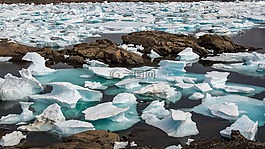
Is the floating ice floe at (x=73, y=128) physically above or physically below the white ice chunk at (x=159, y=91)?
above

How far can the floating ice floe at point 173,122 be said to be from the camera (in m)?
3.86

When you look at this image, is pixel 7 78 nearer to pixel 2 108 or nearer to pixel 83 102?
pixel 2 108

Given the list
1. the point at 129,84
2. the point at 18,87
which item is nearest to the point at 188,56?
the point at 129,84

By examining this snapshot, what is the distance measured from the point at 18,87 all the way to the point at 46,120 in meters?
1.30

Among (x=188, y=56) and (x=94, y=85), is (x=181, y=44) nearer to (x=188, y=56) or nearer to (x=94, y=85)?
(x=188, y=56)

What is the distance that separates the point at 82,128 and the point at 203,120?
4.56 ft

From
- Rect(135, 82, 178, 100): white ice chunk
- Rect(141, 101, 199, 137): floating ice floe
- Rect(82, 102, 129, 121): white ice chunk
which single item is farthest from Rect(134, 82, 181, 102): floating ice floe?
Rect(82, 102, 129, 121): white ice chunk

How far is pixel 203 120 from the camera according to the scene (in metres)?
4.27

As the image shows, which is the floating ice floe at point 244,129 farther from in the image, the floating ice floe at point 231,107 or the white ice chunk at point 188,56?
the white ice chunk at point 188,56

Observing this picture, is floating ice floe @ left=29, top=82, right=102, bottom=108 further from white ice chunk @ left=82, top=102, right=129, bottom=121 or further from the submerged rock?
the submerged rock

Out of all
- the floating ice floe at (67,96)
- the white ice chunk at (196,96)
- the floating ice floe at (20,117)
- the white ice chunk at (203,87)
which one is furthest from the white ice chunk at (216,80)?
the floating ice floe at (20,117)

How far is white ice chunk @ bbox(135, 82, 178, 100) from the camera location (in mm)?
5156

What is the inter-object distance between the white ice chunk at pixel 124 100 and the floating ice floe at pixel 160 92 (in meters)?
0.38

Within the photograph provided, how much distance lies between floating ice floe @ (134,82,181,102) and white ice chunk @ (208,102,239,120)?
2.37 feet
